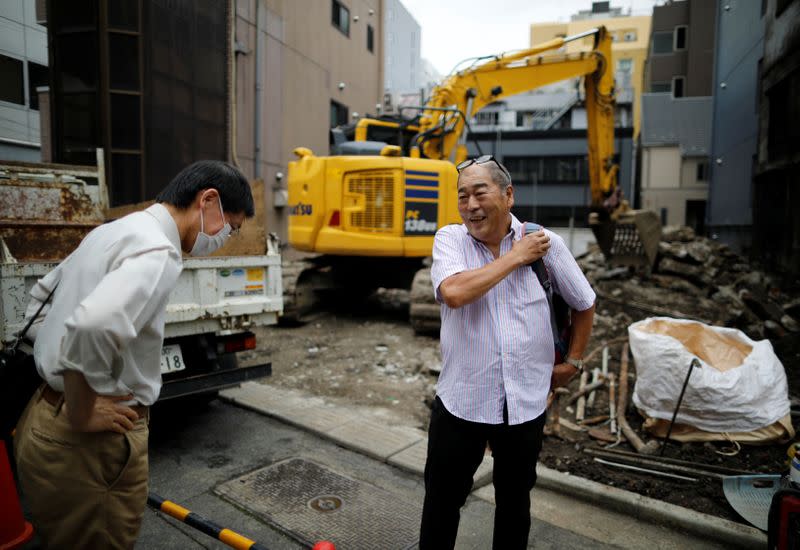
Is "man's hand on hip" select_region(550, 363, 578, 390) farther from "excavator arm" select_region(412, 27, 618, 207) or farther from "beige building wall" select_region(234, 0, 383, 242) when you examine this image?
"excavator arm" select_region(412, 27, 618, 207)

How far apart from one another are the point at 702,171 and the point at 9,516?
28857mm

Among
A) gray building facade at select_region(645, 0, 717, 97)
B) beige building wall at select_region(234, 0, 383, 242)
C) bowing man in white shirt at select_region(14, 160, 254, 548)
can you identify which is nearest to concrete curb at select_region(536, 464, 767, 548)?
bowing man in white shirt at select_region(14, 160, 254, 548)

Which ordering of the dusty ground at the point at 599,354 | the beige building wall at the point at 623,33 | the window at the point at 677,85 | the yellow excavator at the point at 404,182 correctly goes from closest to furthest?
the dusty ground at the point at 599,354
the yellow excavator at the point at 404,182
the window at the point at 677,85
the beige building wall at the point at 623,33

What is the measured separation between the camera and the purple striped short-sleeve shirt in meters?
2.05

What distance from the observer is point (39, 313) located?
184 centimetres

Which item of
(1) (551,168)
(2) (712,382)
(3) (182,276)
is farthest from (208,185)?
(1) (551,168)

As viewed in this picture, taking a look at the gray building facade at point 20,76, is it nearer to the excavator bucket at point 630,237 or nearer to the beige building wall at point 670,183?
the excavator bucket at point 630,237

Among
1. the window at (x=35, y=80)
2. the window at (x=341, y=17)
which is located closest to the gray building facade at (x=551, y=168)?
the window at (x=341, y=17)

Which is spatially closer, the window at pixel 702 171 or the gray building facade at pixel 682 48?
the window at pixel 702 171

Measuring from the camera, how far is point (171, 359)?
12.7 ft

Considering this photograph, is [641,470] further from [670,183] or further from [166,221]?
[670,183]

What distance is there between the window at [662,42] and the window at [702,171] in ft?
27.1

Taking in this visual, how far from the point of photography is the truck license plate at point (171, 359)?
3.83 metres

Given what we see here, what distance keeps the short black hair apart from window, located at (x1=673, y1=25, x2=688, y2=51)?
111ft
